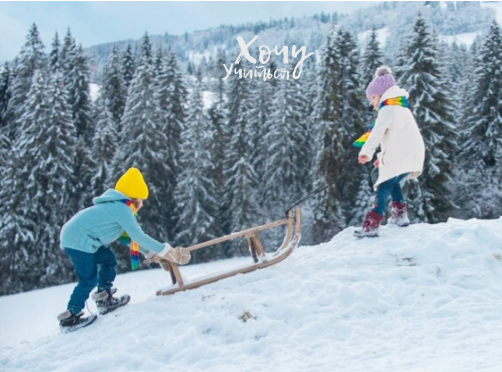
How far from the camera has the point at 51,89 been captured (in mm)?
31594

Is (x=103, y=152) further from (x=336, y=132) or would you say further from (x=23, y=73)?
(x=336, y=132)

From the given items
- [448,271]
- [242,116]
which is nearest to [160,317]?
[448,271]

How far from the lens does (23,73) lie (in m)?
38.5

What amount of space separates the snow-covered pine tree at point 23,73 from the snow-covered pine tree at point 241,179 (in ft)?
55.0

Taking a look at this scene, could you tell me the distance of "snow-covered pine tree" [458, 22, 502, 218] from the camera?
28594 mm

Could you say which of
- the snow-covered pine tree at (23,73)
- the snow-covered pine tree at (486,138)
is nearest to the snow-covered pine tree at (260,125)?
the snow-covered pine tree at (486,138)

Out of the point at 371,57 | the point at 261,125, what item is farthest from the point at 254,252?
the point at 261,125

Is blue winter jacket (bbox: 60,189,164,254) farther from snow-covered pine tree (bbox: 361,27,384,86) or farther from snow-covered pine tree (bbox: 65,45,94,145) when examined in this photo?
snow-covered pine tree (bbox: 65,45,94,145)

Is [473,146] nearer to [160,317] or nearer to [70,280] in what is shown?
[70,280]

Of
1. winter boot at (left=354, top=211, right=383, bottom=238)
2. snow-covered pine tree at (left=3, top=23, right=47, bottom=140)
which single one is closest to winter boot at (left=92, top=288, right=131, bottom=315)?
winter boot at (left=354, top=211, right=383, bottom=238)

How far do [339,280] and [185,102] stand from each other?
33.0m

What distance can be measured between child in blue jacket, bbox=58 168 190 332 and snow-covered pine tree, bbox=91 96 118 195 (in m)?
25.3

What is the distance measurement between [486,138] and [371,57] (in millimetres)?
9334

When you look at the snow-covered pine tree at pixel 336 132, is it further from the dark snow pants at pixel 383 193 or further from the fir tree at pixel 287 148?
the dark snow pants at pixel 383 193
